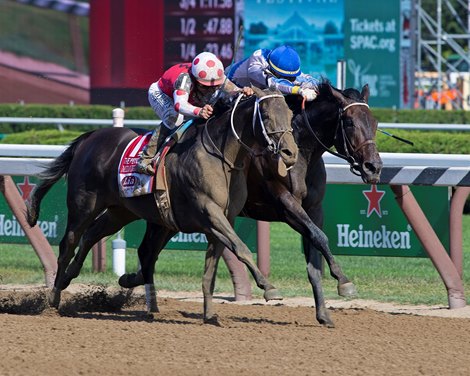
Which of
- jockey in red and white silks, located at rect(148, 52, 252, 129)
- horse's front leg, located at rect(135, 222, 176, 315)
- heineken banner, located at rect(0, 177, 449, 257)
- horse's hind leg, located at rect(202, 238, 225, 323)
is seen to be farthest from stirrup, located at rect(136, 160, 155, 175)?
heineken banner, located at rect(0, 177, 449, 257)

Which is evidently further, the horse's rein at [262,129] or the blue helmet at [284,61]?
the blue helmet at [284,61]

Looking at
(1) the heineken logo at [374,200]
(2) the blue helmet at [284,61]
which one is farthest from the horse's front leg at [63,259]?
(1) the heineken logo at [374,200]

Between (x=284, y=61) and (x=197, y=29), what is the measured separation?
35.3ft

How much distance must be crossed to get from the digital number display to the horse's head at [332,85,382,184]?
10673 mm

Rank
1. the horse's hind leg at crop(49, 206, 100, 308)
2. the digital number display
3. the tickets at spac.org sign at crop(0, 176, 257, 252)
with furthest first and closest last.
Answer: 1. the digital number display
2. the tickets at spac.org sign at crop(0, 176, 257, 252)
3. the horse's hind leg at crop(49, 206, 100, 308)

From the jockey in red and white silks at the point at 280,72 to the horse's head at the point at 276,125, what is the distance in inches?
23.1

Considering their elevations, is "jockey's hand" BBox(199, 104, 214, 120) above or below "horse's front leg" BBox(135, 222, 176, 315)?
above

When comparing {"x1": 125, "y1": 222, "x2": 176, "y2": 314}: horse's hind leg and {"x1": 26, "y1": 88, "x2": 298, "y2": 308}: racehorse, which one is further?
{"x1": 125, "y1": 222, "x2": 176, "y2": 314}: horse's hind leg

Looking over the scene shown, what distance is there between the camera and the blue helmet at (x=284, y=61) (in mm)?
7734

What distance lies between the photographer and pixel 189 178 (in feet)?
23.7

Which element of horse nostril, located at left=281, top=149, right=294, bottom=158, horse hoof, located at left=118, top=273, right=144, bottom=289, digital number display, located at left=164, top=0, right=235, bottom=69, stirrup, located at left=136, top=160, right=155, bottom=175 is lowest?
horse hoof, located at left=118, top=273, right=144, bottom=289

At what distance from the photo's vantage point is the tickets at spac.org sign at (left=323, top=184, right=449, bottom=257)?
877 cm

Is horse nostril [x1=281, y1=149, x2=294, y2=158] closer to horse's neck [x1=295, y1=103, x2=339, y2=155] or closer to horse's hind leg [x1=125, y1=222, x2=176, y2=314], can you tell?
horse's neck [x1=295, y1=103, x2=339, y2=155]

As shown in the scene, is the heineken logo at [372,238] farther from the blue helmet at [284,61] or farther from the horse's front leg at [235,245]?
the horse's front leg at [235,245]
